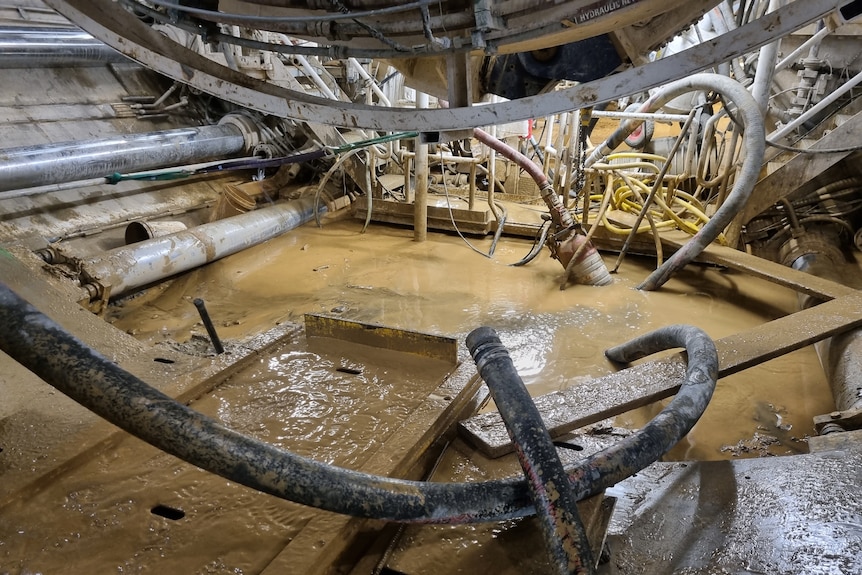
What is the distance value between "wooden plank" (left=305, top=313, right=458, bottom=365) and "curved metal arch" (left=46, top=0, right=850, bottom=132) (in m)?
0.83

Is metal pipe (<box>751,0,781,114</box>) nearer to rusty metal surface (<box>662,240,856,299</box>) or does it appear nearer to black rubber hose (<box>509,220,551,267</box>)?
rusty metal surface (<box>662,240,856,299</box>)

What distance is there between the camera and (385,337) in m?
2.13

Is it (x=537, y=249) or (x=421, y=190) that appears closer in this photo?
(x=537, y=249)

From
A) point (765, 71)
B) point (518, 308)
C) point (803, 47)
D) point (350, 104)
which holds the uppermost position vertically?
point (803, 47)

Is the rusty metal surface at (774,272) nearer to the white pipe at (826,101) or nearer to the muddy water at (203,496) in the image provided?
the white pipe at (826,101)

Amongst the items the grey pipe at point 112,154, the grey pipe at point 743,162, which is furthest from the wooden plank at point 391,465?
the grey pipe at point 112,154

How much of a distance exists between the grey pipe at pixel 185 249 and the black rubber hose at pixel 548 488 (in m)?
3.16

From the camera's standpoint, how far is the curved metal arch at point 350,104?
1.33m

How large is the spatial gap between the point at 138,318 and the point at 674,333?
13.3 ft

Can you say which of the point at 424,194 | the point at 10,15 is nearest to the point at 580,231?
the point at 424,194

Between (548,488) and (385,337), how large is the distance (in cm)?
119

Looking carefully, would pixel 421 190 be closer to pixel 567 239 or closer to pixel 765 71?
pixel 567 239

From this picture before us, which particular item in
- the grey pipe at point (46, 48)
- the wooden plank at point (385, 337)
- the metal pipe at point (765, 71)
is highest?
the grey pipe at point (46, 48)

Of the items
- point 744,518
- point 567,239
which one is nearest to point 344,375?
point 744,518
